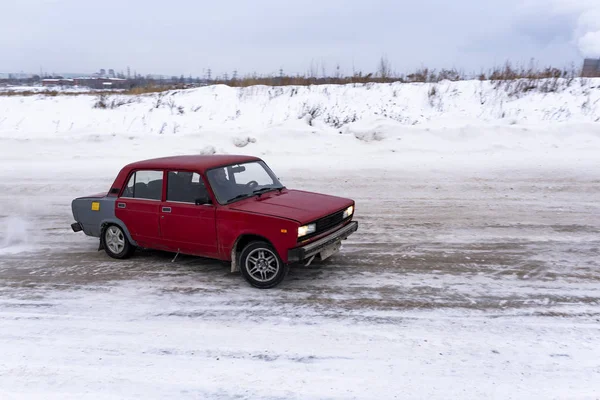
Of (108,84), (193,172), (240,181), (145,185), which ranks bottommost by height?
(145,185)

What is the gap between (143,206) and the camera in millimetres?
→ 6562

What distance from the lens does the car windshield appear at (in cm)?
610

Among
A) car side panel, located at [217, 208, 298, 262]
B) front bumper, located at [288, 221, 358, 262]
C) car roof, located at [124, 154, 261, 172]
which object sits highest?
car roof, located at [124, 154, 261, 172]

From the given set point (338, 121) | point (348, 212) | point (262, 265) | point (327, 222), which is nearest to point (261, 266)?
point (262, 265)

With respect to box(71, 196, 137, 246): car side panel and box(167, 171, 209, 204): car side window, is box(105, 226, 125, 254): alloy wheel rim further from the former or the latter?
box(167, 171, 209, 204): car side window

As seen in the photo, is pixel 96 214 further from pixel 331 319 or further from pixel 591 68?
pixel 591 68

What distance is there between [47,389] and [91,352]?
582mm

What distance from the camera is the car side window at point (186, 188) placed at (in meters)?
6.10

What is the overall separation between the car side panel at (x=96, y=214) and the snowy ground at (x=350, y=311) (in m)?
0.45

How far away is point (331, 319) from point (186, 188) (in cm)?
266

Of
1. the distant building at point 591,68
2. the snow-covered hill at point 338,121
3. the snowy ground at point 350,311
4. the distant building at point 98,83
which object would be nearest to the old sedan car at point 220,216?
the snowy ground at point 350,311

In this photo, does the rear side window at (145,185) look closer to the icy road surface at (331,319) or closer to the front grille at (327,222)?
the icy road surface at (331,319)

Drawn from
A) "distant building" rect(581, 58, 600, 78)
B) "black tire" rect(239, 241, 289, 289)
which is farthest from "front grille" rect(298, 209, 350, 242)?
"distant building" rect(581, 58, 600, 78)

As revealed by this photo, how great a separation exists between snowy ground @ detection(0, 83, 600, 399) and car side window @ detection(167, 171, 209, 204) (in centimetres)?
100
